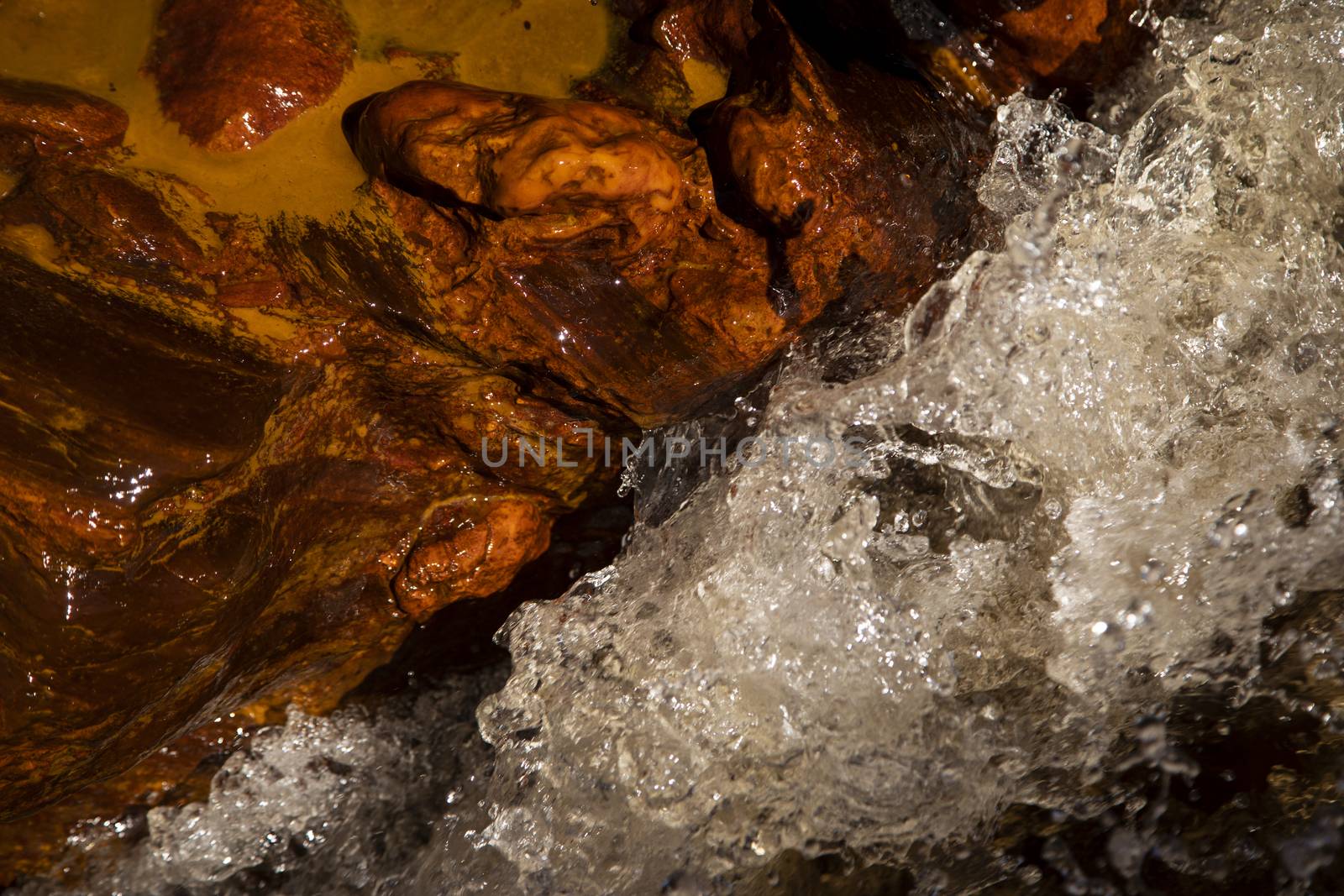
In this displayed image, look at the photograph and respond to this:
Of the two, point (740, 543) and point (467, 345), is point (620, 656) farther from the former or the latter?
point (467, 345)

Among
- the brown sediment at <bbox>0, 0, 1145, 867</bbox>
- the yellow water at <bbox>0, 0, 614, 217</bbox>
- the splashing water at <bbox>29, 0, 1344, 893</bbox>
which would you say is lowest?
the splashing water at <bbox>29, 0, 1344, 893</bbox>
